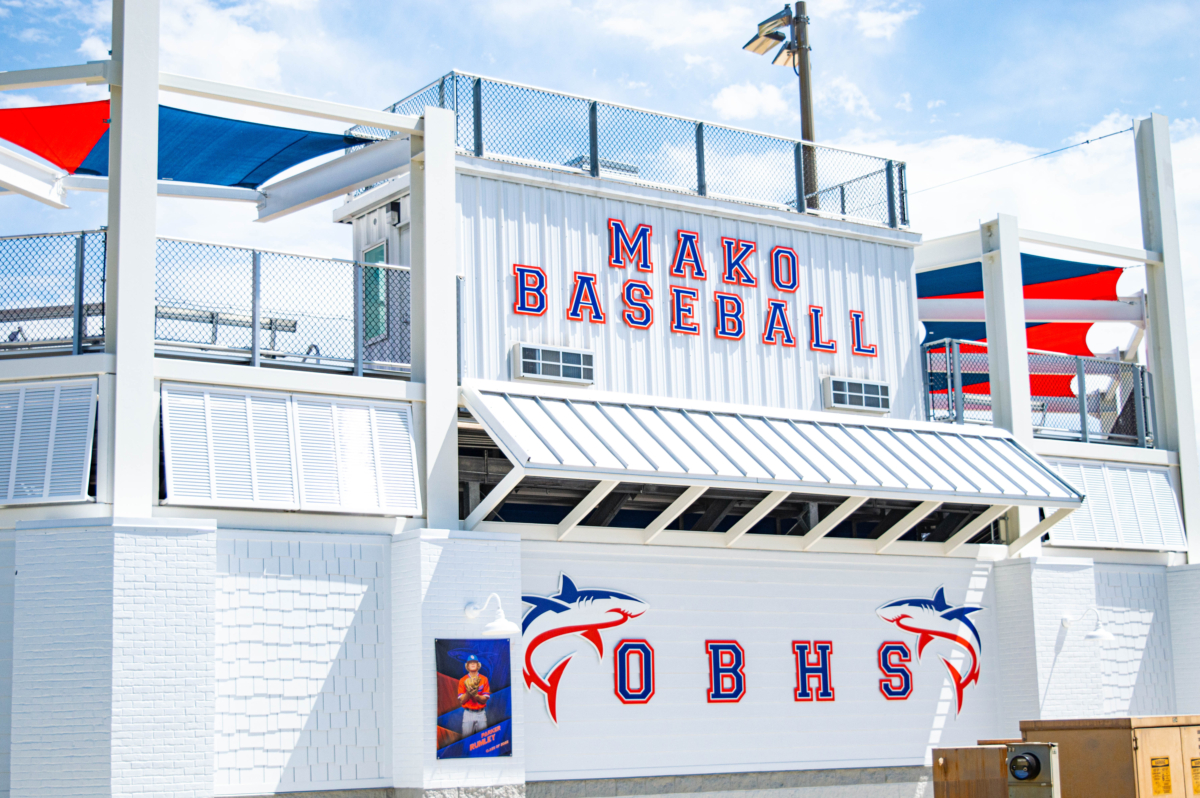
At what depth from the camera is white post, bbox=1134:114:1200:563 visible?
78.5ft

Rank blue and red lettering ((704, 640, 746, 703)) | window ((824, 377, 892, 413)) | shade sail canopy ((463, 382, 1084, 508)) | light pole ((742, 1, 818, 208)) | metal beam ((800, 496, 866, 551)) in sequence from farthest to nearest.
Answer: light pole ((742, 1, 818, 208)) < window ((824, 377, 892, 413)) < metal beam ((800, 496, 866, 551)) < blue and red lettering ((704, 640, 746, 703)) < shade sail canopy ((463, 382, 1084, 508))

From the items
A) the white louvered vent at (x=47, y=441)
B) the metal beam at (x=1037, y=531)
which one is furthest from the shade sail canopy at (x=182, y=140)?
the metal beam at (x=1037, y=531)

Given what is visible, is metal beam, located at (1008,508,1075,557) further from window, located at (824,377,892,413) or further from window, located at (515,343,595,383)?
window, located at (515,343,595,383)

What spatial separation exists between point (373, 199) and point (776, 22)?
48.4 feet

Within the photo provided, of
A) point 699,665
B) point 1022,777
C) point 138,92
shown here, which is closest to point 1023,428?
point 699,665

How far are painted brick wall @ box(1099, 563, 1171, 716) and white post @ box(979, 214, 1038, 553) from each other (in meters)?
2.29

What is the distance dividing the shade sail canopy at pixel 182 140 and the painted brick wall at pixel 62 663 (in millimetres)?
5939

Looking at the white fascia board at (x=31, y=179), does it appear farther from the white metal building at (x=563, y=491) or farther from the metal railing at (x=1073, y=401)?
the metal railing at (x=1073, y=401)

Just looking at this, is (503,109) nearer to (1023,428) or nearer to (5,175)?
(5,175)

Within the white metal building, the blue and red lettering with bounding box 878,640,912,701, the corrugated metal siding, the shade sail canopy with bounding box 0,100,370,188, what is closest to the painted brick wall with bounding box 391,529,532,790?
the white metal building

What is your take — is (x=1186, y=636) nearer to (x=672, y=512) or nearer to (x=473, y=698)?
(x=672, y=512)

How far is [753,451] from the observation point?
1816 cm

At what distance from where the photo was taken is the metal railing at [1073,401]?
22688mm

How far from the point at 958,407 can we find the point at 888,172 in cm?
400
